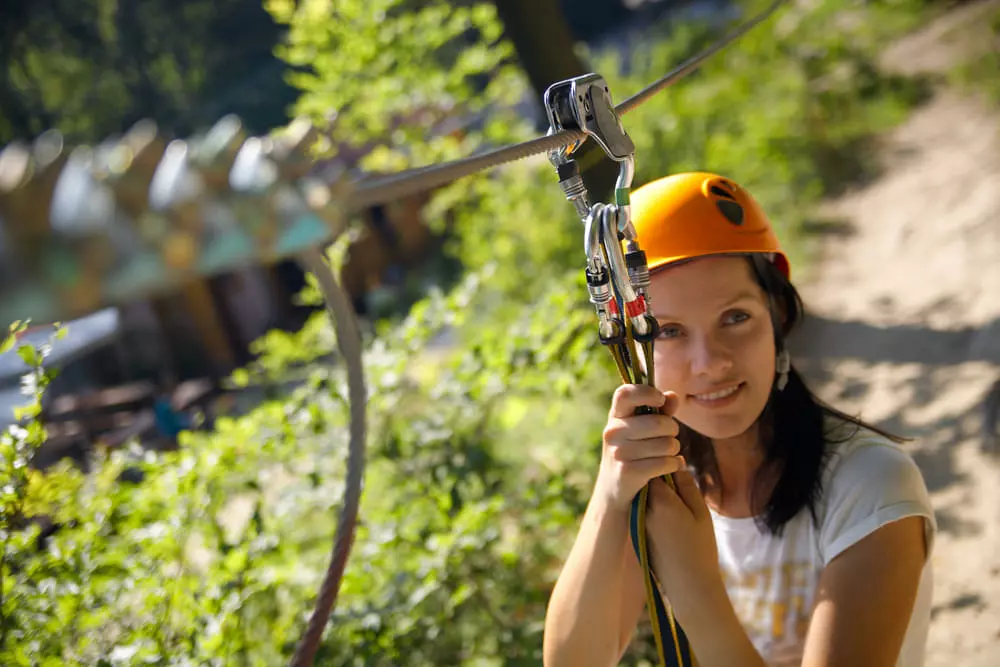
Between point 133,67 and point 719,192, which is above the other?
point 133,67

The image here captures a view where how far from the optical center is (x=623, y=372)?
4.06ft

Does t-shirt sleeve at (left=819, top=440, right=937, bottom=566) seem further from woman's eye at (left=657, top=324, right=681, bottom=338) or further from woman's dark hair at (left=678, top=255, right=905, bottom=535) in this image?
woman's eye at (left=657, top=324, right=681, bottom=338)

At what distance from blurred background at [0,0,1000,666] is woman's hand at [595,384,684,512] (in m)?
0.61

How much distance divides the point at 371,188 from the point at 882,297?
6.41 m

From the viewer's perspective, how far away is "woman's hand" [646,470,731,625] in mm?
1293

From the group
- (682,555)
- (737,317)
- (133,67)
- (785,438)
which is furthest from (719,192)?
(133,67)

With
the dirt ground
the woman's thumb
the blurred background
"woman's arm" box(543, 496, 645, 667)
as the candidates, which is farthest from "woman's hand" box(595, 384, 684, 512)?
the dirt ground

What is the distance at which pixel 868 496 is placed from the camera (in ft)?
4.73

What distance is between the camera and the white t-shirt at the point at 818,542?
1434mm

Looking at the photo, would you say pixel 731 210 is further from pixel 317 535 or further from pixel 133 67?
pixel 133 67

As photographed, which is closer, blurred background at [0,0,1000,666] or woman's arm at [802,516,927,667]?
woman's arm at [802,516,927,667]

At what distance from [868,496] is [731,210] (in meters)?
0.58

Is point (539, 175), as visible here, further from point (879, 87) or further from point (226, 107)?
point (226, 107)

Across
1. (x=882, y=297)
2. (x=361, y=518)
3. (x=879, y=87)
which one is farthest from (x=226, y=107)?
(x=361, y=518)
